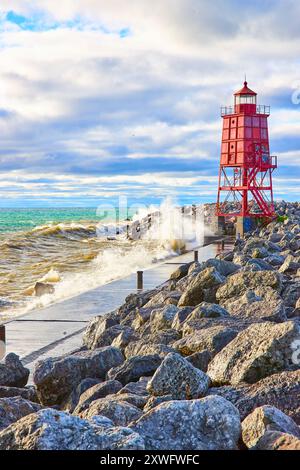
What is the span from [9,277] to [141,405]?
13.8 metres

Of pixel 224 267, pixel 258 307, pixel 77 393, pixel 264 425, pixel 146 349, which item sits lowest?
pixel 77 393

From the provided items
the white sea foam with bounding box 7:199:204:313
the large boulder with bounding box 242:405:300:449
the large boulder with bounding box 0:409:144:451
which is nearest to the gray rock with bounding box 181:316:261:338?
the large boulder with bounding box 242:405:300:449

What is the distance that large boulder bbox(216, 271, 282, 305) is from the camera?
24.2 ft

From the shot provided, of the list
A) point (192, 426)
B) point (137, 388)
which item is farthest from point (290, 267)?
point (192, 426)

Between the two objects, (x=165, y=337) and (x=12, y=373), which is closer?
(x=12, y=373)

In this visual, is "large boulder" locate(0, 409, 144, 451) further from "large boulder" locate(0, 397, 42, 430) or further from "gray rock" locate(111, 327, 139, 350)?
"gray rock" locate(111, 327, 139, 350)

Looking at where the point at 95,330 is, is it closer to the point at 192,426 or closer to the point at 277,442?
the point at 192,426

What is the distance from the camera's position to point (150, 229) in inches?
1426

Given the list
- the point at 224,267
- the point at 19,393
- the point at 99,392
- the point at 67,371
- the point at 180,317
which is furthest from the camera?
the point at 224,267

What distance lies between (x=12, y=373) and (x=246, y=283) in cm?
302

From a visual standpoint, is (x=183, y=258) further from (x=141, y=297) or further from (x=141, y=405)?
(x=141, y=405)

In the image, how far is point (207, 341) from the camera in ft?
16.6

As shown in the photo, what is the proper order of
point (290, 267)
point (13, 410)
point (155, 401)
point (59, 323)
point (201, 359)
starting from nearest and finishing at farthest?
point (155, 401)
point (13, 410)
point (201, 359)
point (59, 323)
point (290, 267)
